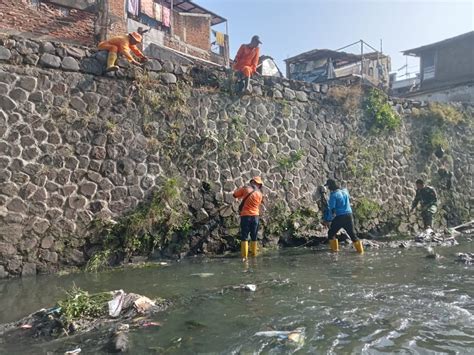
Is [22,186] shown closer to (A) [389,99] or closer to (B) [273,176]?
(B) [273,176]

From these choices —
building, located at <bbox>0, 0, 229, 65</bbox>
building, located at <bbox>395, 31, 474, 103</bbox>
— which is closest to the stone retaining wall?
building, located at <bbox>0, 0, 229, 65</bbox>

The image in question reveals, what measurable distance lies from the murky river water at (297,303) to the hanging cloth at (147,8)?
53.6 feet

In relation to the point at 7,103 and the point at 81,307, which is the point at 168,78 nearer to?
the point at 7,103

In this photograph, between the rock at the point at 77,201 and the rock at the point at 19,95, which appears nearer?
the rock at the point at 19,95

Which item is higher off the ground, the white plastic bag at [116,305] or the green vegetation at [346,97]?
the green vegetation at [346,97]

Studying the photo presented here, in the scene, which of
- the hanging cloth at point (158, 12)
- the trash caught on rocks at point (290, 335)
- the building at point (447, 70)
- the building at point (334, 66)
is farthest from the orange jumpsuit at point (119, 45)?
the building at point (447, 70)

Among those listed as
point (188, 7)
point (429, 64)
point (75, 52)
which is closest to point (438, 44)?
point (429, 64)

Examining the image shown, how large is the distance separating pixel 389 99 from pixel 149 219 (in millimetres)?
9050

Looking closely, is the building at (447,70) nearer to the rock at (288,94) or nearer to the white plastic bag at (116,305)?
the rock at (288,94)

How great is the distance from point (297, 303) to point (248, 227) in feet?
A: 13.2

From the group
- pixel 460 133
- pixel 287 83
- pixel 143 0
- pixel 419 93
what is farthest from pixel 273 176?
pixel 419 93

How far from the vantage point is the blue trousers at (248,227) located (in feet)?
29.9

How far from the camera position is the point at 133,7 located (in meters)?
20.7

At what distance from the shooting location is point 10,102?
7.95 m
